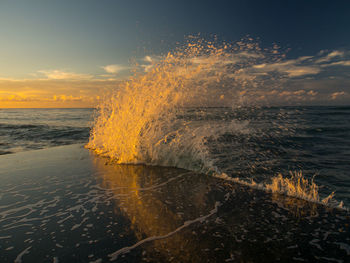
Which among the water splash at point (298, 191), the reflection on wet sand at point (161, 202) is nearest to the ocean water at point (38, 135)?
the reflection on wet sand at point (161, 202)

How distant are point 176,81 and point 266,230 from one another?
192 inches

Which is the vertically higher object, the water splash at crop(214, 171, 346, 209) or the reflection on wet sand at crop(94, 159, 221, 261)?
the water splash at crop(214, 171, 346, 209)

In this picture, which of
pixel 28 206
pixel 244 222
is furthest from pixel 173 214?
pixel 28 206

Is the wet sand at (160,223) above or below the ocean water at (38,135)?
above

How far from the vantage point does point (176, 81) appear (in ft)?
21.5

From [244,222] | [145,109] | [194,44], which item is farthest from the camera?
[145,109]

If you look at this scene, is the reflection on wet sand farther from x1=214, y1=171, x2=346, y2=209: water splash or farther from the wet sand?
x1=214, y1=171, x2=346, y2=209: water splash

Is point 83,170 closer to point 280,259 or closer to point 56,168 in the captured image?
point 56,168

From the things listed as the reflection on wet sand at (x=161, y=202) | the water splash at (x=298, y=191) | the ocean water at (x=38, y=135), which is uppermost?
the water splash at (x=298, y=191)

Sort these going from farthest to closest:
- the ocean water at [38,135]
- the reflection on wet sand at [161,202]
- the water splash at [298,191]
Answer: the ocean water at [38,135] < the water splash at [298,191] < the reflection on wet sand at [161,202]

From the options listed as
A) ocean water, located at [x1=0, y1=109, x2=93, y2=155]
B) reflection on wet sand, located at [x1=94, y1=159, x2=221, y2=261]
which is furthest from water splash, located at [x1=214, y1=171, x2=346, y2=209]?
ocean water, located at [x1=0, y1=109, x2=93, y2=155]

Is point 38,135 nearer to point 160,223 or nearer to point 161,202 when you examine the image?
point 161,202

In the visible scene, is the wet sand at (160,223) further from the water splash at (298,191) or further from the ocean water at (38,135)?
the ocean water at (38,135)

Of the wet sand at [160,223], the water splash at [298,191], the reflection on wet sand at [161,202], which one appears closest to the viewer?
the wet sand at [160,223]
